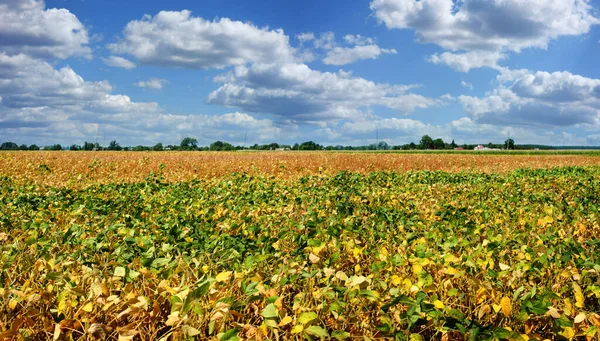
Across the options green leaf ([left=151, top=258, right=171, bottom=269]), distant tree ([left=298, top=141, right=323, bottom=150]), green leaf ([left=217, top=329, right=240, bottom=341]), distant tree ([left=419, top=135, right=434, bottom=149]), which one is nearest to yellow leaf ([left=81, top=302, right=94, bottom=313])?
green leaf ([left=151, top=258, right=171, bottom=269])

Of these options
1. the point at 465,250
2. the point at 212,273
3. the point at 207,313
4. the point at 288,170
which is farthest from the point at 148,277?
the point at 288,170

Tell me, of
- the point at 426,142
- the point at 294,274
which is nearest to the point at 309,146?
the point at 426,142

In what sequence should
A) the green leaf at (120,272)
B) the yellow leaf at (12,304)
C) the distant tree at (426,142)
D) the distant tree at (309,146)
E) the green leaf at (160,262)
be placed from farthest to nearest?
the distant tree at (426,142) < the distant tree at (309,146) < the green leaf at (160,262) < the green leaf at (120,272) < the yellow leaf at (12,304)

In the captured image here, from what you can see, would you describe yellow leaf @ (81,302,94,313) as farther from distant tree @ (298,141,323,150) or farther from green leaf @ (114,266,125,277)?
distant tree @ (298,141,323,150)

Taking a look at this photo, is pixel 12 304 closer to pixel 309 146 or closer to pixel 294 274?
pixel 294 274

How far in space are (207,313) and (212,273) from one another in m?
1.11

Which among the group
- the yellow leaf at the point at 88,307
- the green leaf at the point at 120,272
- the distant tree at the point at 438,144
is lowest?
the yellow leaf at the point at 88,307

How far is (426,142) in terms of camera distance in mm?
156500

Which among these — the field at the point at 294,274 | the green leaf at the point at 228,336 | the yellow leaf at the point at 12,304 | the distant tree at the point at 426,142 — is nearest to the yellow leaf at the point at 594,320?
the field at the point at 294,274

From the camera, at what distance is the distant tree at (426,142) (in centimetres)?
15425

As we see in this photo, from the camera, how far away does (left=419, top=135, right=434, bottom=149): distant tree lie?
506ft

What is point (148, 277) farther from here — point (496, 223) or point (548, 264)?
point (496, 223)

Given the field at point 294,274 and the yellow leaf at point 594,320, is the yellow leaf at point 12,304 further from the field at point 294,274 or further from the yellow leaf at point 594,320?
the yellow leaf at point 594,320

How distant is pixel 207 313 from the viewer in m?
2.68
